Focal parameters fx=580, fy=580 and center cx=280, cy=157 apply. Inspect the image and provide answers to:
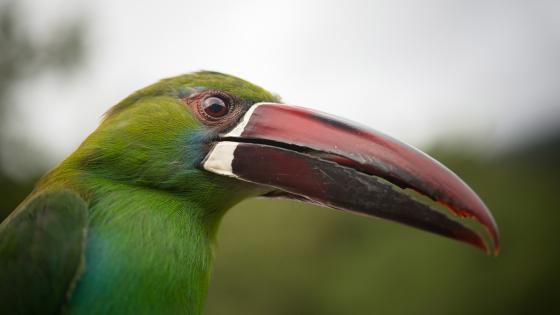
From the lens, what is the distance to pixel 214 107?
306cm

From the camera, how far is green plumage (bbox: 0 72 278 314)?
2500 millimetres

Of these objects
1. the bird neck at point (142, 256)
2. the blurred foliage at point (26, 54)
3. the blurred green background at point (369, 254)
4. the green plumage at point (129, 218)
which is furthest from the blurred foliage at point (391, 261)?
the bird neck at point (142, 256)

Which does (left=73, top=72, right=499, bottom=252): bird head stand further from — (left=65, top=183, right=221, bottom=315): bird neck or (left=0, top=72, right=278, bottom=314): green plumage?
(left=65, top=183, right=221, bottom=315): bird neck

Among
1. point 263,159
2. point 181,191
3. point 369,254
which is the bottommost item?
point 369,254

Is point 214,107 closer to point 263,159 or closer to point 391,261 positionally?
point 263,159

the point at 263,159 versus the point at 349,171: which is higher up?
the point at 349,171

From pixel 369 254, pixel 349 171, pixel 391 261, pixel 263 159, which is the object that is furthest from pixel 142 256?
pixel 369 254

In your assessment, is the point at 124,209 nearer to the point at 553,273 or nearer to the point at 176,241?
the point at 176,241

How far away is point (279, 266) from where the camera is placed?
65.7ft

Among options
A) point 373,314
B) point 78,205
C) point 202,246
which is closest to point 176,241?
point 202,246

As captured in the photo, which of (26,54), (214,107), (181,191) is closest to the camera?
(181,191)

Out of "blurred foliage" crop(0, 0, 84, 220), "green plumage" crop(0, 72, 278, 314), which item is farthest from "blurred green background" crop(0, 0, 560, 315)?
"green plumage" crop(0, 72, 278, 314)

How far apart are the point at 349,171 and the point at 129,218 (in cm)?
105

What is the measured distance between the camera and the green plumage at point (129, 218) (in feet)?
8.20
